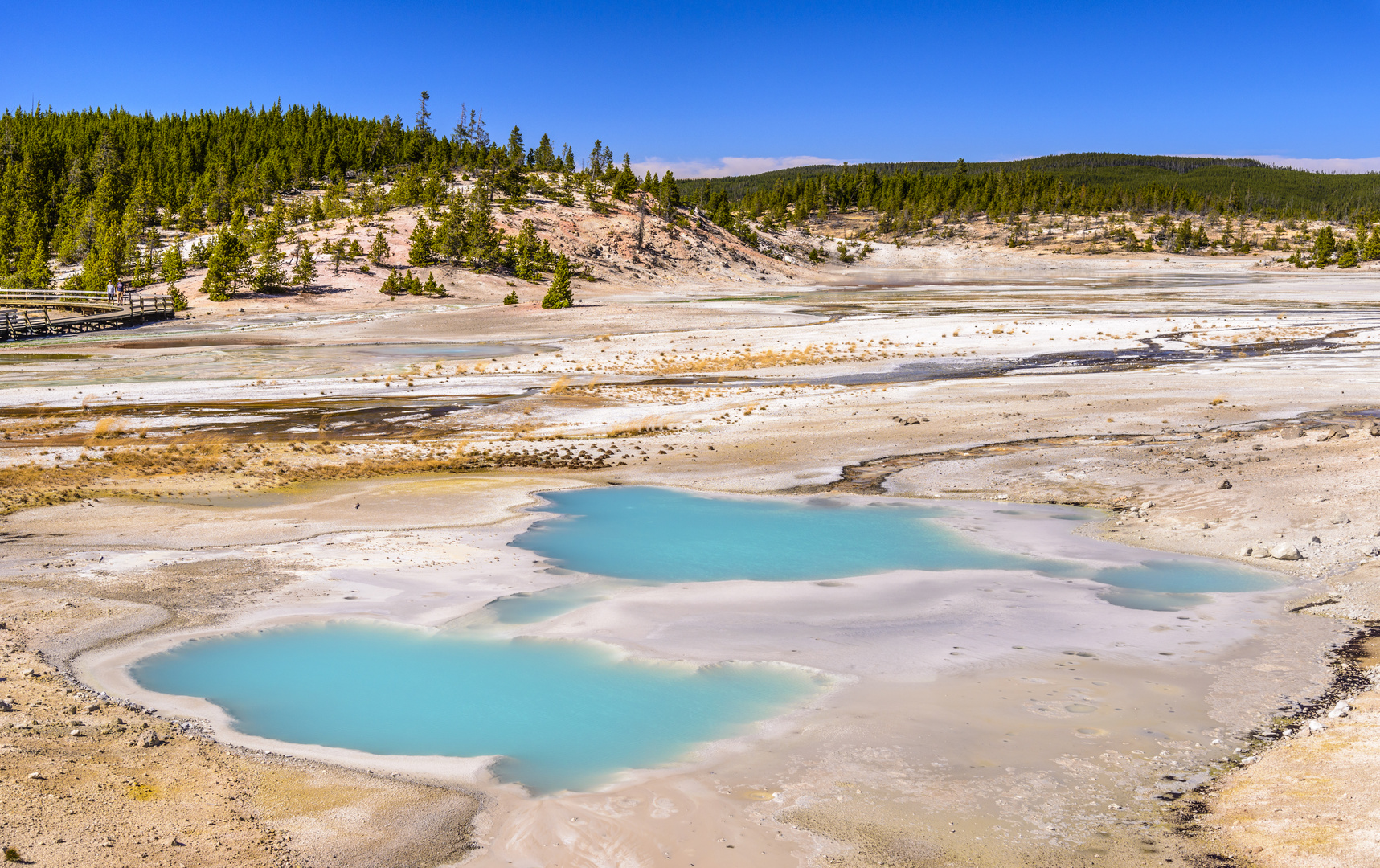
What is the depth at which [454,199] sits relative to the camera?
77.4 meters

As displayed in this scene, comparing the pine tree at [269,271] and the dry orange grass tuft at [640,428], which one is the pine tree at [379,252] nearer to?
the pine tree at [269,271]

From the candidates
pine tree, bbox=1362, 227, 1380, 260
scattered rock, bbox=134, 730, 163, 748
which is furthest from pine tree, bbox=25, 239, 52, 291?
pine tree, bbox=1362, 227, 1380, 260

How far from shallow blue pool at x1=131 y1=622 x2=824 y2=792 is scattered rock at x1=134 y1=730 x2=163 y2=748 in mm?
710

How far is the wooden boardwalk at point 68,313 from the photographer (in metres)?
45.5

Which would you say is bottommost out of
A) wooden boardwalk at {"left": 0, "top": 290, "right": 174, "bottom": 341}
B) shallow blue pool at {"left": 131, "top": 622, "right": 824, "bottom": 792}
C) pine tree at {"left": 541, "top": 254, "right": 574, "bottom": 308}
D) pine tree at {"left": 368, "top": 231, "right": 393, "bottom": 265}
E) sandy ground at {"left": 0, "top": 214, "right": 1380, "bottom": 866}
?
shallow blue pool at {"left": 131, "top": 622, "right": 824, "bottom": 792}

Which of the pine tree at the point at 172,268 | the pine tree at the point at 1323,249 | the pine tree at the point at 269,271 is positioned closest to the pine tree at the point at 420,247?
the pine tree at the point at 269,271

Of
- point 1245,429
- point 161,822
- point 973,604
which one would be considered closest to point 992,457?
point 1245,429

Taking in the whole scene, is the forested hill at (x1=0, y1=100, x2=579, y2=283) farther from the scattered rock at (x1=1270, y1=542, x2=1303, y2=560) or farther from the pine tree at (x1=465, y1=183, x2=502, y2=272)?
the scattered rock at (x1=1270, y1=542, x2=1303, y2=560)

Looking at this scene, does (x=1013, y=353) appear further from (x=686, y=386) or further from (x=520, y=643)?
(x=520, y=643)

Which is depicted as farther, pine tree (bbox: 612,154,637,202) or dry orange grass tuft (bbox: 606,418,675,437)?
pine tree (bbox: 612,154,637,202)

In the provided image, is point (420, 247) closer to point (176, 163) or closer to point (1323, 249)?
point (176, 163)

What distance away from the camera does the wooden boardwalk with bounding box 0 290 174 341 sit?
45500mm

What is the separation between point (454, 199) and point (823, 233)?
209ft

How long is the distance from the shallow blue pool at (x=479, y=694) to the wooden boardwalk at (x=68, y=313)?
1719 inches
